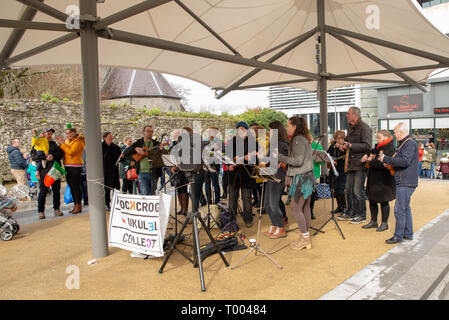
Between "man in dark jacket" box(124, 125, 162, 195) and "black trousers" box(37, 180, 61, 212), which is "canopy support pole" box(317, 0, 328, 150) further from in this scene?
"black trousers" box(37, 180, 61, 212)

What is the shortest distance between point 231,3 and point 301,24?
2334 mm

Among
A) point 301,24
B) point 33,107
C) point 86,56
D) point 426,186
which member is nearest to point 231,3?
point 301,24

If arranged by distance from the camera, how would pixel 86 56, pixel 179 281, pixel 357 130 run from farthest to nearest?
1. pixel 357 130
2. pixel 86 56
3. pixel 179 281

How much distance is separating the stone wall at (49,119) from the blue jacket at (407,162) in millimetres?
12123

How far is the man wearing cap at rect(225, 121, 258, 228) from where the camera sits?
17.1ft

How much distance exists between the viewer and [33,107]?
14570 mm

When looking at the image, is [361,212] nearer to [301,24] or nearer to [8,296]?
[301,24]

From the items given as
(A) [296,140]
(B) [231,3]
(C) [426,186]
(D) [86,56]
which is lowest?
(C) [426,186]

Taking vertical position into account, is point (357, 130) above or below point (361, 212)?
above

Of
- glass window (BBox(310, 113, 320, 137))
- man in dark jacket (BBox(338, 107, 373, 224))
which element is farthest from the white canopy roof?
glass window (BBox(310, 113, 320, 137))

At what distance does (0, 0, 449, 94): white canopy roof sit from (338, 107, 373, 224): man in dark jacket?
208 cm
